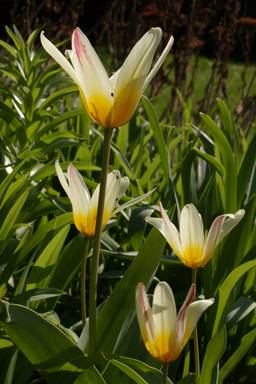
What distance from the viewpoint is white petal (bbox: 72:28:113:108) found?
1.02m

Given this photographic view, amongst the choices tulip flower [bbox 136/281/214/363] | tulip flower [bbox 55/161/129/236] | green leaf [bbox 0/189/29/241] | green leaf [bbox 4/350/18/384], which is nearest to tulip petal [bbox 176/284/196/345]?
tulip flower [bbox 136/281/214/363]

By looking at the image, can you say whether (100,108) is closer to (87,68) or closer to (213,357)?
(87,68)

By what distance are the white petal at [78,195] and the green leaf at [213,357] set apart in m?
0.24

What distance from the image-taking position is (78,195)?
117 centimetres

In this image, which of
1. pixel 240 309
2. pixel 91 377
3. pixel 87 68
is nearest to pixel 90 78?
pixel 87 68

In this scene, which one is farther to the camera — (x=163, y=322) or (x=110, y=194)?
(x=110, y=194)

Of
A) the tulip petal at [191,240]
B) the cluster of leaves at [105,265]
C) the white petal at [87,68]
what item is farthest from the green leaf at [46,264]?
the white petal at [87,68]

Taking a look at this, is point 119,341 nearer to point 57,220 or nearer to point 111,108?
point 111,108

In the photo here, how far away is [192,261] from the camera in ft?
3.63

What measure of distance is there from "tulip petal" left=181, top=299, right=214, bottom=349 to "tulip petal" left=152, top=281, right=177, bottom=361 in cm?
2

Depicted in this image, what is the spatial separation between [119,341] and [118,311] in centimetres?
4

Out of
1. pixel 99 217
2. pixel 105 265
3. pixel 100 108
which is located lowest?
pixel 105 265

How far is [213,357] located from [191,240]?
16 cm

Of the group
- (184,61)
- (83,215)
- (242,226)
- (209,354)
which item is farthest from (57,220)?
(184,61)
